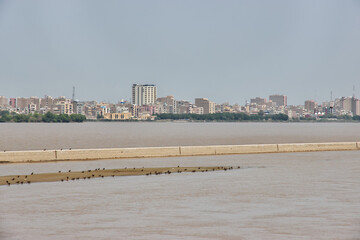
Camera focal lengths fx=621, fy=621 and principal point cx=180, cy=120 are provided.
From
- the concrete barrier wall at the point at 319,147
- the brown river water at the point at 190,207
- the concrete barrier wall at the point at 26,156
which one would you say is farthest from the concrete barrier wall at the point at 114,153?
the concrete barrier wall at the point at 319,147

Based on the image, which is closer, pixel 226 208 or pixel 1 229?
pixel 1 229

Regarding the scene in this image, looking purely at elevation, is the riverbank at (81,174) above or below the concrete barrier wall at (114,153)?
below

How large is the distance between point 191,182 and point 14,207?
412 inches

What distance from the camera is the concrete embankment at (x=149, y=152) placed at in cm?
4078

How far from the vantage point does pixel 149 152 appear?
45781mm

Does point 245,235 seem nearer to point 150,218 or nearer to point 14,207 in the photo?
point 150,218

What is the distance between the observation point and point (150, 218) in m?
20.3

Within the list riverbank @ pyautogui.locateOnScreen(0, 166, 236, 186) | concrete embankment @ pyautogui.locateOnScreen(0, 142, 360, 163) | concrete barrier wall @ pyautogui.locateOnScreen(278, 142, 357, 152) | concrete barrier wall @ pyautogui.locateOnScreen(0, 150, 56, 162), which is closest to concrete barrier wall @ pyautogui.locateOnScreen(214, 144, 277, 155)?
concrete embankment @ pyautogui.locateOnScreen(0, 142, 360, 163)

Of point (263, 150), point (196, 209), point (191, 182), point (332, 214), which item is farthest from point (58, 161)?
point (332, 214)

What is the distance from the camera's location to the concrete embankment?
40.8 meters

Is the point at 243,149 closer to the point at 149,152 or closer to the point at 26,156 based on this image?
the point at 149,152

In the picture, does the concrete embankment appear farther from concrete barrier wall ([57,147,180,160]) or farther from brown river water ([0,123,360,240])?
brown river water ([0,123,360,240])

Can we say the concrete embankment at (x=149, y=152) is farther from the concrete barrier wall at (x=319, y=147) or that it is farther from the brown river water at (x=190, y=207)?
the brown river water at (x=190, y=207)

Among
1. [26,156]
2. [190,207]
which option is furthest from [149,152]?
[190,207]
